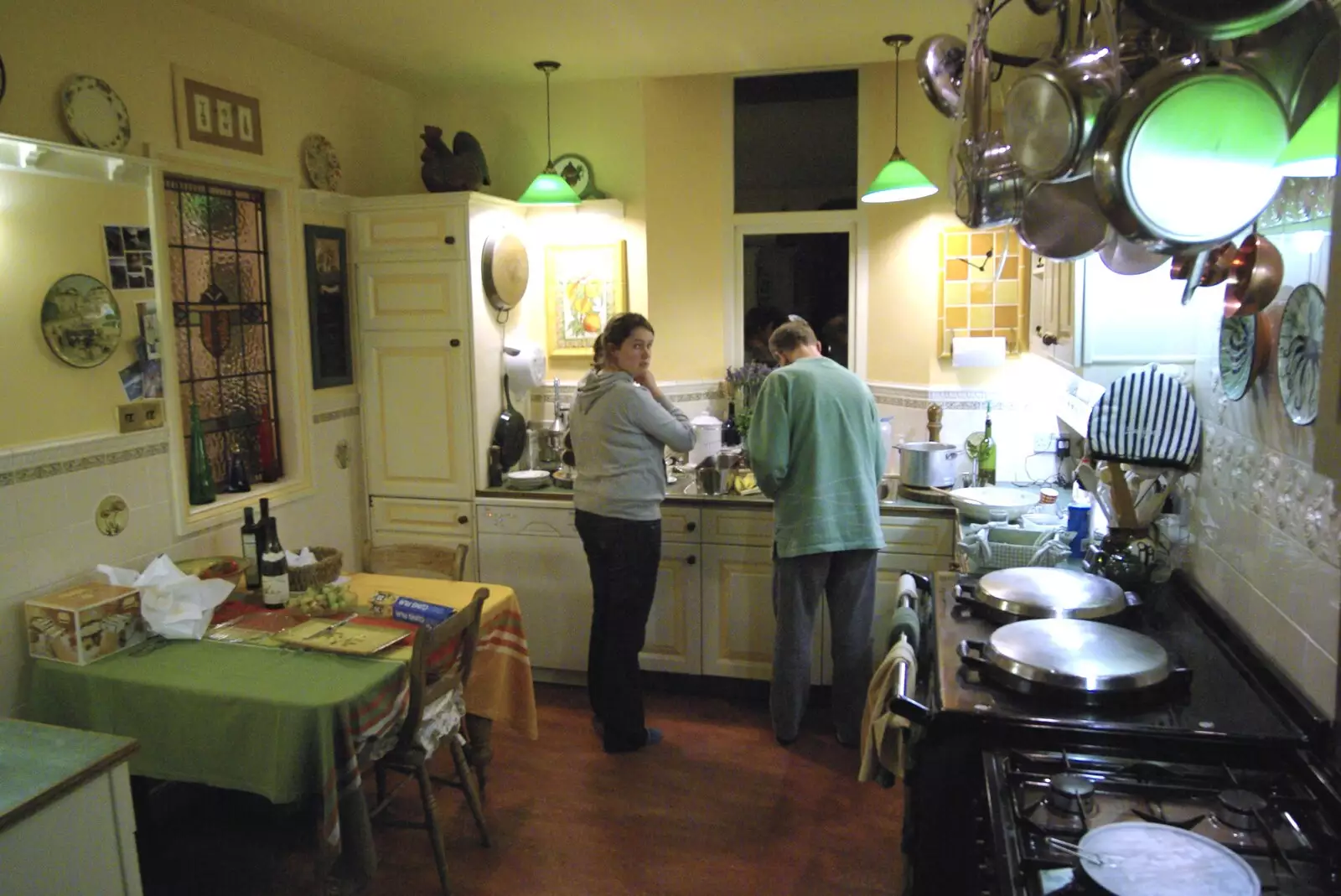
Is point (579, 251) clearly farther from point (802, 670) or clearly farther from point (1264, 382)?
point (1264, 382)

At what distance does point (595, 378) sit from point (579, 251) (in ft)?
4.00

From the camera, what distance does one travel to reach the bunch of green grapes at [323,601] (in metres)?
2.73

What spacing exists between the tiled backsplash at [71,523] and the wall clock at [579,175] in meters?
2.02

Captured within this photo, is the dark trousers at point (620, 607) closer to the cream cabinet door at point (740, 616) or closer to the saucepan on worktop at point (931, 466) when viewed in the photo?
the cream cabinet door at point (740, 616)

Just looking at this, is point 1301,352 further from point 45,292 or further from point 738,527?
point 45,292

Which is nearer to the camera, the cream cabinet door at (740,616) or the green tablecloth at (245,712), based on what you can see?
the green tablecloth at (245,712)

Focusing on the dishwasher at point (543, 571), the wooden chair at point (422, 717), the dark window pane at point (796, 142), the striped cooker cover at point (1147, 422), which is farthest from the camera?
the dark window pane at point (796, 142)

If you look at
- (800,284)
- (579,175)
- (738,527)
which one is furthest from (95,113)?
(800,284)

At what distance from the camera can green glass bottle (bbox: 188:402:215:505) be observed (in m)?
3.14

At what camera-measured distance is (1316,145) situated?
4.41 feet

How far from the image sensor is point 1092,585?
2.22 meters

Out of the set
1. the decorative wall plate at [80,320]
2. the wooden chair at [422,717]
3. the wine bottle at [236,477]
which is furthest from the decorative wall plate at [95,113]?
the wooden chair at [422,717]

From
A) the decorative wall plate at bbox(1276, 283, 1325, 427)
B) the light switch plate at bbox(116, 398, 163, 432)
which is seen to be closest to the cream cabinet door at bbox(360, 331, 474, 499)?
the light switch plate at bbox(116, 398, 163, 432)

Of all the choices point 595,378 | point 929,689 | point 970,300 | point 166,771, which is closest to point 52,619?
point 166,771
